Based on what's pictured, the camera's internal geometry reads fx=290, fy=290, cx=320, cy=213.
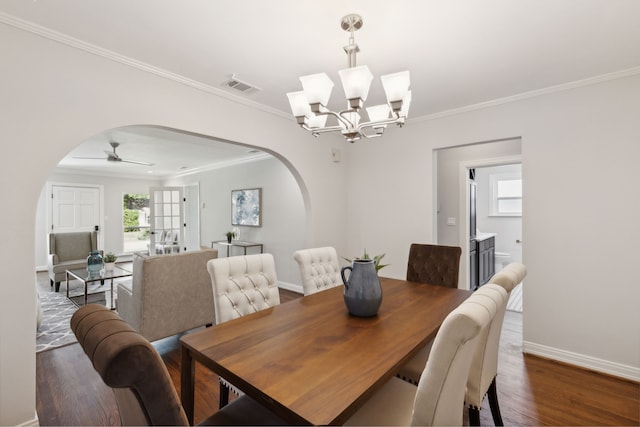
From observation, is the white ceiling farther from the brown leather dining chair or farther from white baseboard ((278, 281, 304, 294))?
white baseboard ((278, 281, 304, 294))

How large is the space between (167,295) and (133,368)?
246 centimetres

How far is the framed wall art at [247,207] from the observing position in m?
5.59

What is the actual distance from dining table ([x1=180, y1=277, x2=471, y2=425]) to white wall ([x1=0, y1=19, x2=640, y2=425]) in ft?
4.72

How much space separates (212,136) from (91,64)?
0.94 m

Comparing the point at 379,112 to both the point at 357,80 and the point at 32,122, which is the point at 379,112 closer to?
the point at 357,80

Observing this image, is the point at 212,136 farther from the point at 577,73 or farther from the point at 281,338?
the point at 577,73

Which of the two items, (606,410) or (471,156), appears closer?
(606,410)

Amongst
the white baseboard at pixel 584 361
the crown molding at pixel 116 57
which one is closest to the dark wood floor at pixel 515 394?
the white baseboard at pixel 584 361

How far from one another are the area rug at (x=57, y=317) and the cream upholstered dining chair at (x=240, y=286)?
1.58 metres

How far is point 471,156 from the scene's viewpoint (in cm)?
413

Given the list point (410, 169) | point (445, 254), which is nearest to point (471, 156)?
point (410, 169)

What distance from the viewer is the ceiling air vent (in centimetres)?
246

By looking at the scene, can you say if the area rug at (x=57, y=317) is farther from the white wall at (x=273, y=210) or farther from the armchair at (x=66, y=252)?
the white wall at (x=273, y=210)

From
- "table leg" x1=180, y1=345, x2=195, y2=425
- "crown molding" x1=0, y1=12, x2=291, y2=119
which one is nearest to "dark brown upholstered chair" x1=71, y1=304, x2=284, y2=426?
"table leg" x1=180, y1=345, x2=195, y2=425
